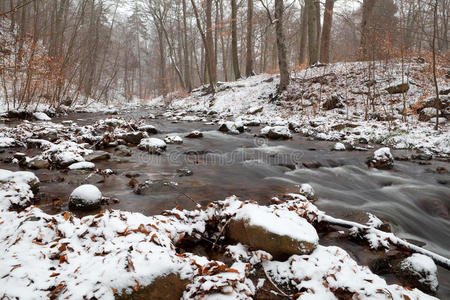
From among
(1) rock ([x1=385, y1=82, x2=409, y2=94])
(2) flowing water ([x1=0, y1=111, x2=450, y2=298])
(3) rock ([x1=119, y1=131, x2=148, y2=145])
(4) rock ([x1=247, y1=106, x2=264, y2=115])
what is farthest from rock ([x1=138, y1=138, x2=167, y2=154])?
(1) rock ([x1=385, y1=82, x2=409, y2=94])

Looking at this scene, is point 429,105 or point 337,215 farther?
point 429,105

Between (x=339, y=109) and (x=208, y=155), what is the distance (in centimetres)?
674

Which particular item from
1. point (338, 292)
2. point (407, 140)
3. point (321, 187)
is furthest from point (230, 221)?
point (407, 140)

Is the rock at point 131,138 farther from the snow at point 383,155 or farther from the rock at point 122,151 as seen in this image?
the snow at point 383,155

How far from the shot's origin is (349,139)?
24.2ft

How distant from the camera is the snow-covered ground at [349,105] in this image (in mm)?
7312

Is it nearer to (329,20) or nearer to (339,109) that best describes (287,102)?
(339,109)

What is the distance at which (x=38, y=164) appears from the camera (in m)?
4.16

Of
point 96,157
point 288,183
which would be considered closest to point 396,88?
point 288,183

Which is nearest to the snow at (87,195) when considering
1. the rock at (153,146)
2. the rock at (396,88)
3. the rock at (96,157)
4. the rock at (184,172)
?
the rock at (184,172)

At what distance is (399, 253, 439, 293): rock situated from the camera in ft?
6.20

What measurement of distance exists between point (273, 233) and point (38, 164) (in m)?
4.18

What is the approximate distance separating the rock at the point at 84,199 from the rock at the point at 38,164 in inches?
74.9

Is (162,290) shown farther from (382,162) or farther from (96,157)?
(382,162)
